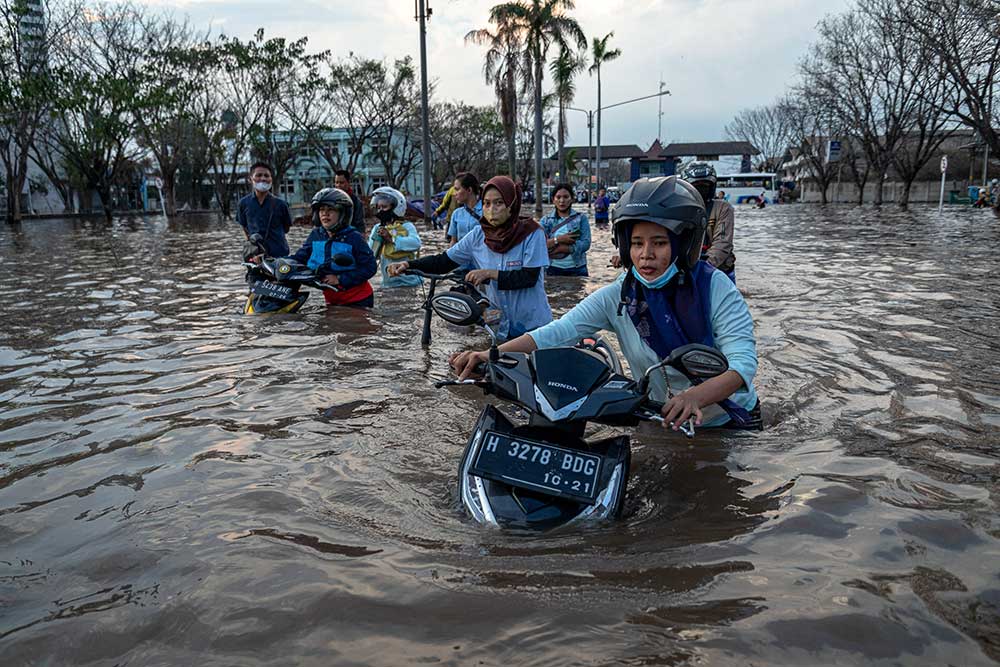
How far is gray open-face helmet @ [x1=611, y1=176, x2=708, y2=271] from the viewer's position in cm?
331

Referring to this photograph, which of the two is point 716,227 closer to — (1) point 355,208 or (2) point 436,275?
(2) point 436,275

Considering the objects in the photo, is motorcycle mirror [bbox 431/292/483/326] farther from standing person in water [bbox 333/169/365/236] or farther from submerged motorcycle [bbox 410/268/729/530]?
standing person in water [bbox 333/169/365/236]

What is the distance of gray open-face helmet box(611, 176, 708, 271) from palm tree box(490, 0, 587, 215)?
111 feet

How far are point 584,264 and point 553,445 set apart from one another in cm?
935

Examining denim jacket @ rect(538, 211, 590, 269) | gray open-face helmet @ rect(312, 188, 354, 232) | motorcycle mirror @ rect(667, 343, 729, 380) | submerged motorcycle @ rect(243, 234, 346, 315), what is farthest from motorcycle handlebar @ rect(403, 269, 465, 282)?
denim jacket @ rect(538, 211, 590, 269)

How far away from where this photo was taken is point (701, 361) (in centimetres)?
270

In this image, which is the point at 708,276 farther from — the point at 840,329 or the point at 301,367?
the point at 840,329

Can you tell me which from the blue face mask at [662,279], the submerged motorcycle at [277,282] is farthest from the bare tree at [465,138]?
the blue face mask at [662,279]

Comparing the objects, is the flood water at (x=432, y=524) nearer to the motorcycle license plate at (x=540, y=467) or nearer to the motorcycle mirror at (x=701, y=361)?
the motorcycle license plate at (x=540, y=467)

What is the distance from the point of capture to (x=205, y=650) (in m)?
2.44

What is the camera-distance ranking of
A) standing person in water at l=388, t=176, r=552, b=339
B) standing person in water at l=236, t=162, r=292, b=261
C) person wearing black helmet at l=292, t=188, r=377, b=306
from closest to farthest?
standing person in water at l=388, t=176, r=552, b=339, person wearing black helmet at l=292, t=188, r=377, b=306, standing person in water at l=236, t=162, r=292, b=261

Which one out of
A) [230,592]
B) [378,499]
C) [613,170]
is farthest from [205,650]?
[613,170]

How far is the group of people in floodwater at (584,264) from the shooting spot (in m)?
3.37

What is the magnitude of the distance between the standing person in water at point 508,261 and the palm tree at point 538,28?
31205 mm
